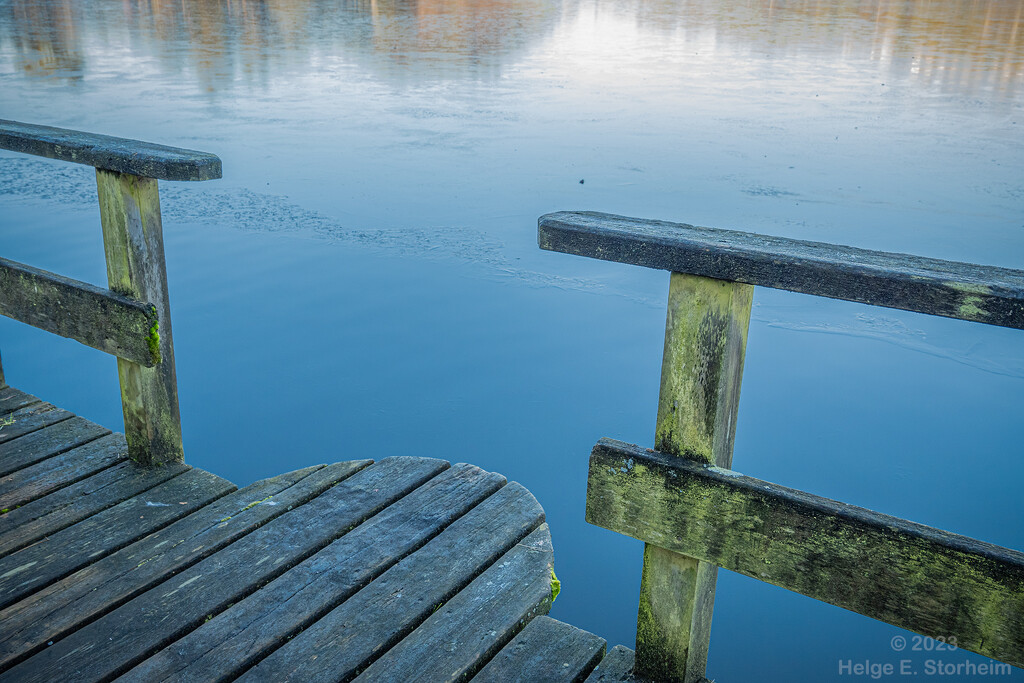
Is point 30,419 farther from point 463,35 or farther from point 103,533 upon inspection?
point 463,35

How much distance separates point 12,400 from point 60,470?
698 mm

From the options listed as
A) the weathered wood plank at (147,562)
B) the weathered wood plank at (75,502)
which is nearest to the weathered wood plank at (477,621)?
the weathered wood plank at (147,562)

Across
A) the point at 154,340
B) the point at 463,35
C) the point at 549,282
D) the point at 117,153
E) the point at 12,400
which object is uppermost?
the point at 117,153

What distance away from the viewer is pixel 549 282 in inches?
243

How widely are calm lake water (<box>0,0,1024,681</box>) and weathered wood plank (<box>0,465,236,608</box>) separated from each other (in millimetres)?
1733

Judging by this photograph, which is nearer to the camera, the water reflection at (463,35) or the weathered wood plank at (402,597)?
the weathered wood plank at (402,597)

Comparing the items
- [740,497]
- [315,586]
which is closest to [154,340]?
[315,586]

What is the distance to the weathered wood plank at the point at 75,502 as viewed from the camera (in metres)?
2.44

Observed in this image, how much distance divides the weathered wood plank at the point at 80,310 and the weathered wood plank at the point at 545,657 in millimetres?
1361

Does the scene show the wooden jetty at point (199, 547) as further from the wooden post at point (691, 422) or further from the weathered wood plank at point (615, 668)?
the wooden post at point (691, 422)

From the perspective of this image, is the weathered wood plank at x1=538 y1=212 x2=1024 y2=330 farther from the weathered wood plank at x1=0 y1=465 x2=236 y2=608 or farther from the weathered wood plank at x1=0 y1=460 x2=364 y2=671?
the weathered wood plank at x1=0 y1=465 x2=236 y2=608

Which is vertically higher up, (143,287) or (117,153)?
(117,153)

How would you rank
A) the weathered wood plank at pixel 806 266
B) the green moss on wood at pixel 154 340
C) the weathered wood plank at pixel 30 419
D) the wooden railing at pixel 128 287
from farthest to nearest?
the weathered wood plank at pixel 30 419
the green moss on wood at pixel 154 340
the wooden railing at pixel 128 287
the weathered wood plank at pixel 806 266

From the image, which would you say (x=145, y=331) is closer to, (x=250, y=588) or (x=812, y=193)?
(x=250, y=588)
